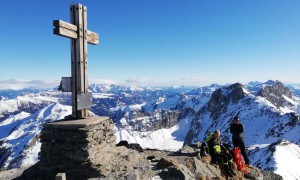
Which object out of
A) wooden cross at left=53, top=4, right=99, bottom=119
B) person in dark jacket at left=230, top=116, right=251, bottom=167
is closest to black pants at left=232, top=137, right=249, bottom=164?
person in dark jacket at left=230, top=116, right=251, bottom=167

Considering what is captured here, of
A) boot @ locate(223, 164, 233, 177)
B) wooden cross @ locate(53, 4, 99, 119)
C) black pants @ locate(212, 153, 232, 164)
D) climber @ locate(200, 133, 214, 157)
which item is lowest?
boot @ locate(223, 164, 233, 177)

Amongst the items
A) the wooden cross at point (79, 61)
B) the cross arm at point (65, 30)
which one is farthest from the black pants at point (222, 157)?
the cross arm at point (65, 30)

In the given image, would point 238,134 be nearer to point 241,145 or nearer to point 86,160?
point 241,145

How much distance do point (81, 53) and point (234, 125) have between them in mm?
11287

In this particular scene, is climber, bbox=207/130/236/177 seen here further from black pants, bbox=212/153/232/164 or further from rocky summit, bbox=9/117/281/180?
rocky summit, bbox=9/117/281/180

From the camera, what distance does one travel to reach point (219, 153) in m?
17.7

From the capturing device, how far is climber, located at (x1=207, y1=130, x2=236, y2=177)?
17.4 metres

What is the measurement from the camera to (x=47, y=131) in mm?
13648

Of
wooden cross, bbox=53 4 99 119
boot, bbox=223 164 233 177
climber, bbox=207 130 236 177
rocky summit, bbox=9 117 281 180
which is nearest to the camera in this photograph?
rocky summit, bbox=9 117 281 180

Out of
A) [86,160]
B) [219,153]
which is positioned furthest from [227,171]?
[86,160]

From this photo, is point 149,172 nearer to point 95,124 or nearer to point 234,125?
point 95,124

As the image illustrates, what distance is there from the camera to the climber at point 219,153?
17356mm

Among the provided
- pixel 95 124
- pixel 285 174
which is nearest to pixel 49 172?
pixel 95 124

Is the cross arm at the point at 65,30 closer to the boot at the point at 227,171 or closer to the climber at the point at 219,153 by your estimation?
the climber at the point at 219,153
